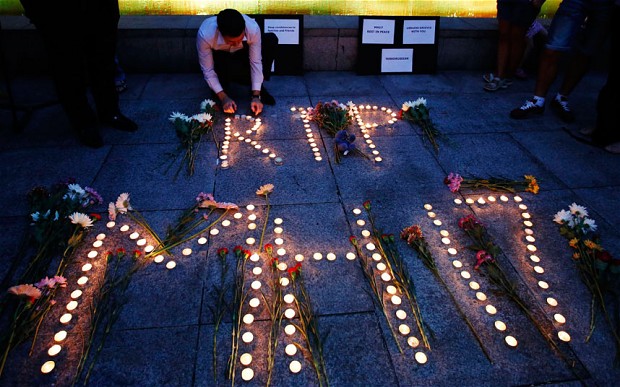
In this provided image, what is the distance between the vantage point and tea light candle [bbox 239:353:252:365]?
2.05m

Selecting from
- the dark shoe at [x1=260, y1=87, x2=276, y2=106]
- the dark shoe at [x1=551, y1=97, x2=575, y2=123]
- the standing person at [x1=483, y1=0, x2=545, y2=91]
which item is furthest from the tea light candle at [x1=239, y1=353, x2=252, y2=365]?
the standing person at [x1=483, y1=0, x2=545, y2=91]

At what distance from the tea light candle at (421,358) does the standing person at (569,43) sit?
11.3 ft

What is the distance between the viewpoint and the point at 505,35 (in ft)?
17.0

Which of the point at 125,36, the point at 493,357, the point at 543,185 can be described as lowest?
the point at 493,357

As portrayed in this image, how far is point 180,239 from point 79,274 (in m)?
0.61

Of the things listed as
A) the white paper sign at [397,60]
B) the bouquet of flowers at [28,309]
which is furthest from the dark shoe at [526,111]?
the bouquet of flowers at [28,309]

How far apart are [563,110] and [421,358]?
3.78 meters

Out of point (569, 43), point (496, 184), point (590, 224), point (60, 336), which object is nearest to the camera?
point (60, 336)

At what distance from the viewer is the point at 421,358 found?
2.09 m

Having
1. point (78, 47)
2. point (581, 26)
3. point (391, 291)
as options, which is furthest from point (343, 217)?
point (581, 26)

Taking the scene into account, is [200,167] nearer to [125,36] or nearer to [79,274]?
[79,274]

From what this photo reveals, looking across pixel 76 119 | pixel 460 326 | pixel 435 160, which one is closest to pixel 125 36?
pixel 76 119

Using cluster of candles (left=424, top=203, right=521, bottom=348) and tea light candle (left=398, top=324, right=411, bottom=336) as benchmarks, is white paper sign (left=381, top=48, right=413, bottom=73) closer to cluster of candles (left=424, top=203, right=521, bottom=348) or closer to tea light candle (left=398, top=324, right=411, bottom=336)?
cluster of candles (left=424, top=203, right=521, bottom=348)

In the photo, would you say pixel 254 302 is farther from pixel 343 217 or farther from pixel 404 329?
pixel 343 217
